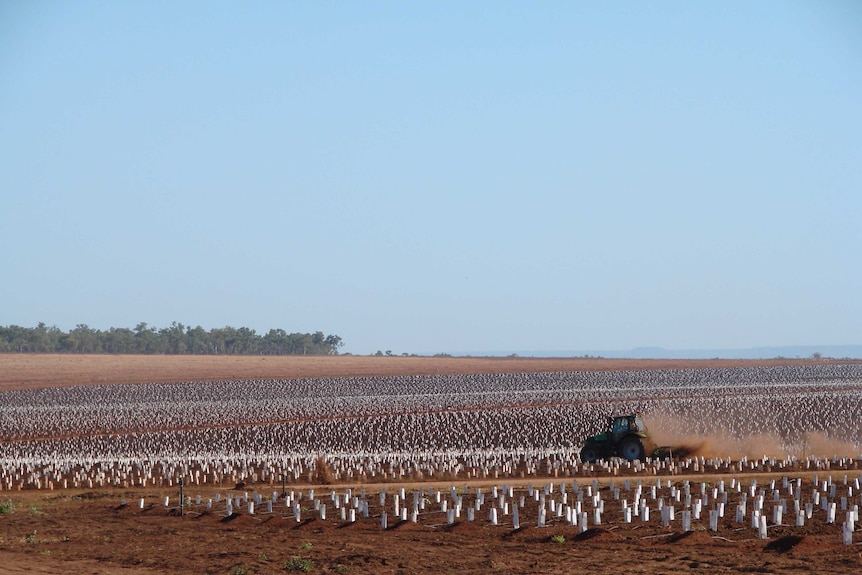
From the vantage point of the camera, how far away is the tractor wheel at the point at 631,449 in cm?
3638

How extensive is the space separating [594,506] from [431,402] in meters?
47.5

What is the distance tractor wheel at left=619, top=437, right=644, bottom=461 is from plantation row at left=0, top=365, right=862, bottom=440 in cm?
762

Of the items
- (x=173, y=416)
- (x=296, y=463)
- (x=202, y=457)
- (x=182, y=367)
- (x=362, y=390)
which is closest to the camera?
(x=296, y=463)

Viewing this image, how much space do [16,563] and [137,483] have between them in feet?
47.5

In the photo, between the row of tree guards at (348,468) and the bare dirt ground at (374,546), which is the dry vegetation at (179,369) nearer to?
the row of tree guards at (348,468)

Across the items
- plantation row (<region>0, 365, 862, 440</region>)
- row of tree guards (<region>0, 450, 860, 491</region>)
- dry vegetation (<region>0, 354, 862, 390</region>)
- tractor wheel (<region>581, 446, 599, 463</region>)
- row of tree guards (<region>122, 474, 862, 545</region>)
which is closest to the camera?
row of tree guards (<region>122, 474, 862, 545</region>)

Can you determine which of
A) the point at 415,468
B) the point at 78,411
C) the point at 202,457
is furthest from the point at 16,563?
the point at 78,411

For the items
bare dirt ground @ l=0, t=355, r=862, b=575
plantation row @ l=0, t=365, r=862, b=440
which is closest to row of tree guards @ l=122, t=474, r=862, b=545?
bare dirt ground @ l=0, t=355, r=862, b=575

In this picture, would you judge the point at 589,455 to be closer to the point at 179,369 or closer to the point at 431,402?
the point at 431,402

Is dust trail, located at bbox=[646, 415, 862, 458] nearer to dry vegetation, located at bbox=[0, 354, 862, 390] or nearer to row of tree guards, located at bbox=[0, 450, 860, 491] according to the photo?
row of tree guards, located at bbox=[0, 450, 860, 491]

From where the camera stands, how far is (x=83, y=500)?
2864 cm

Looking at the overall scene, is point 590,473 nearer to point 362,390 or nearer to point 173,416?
point 173,416

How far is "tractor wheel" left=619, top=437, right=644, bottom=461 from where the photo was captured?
36381 millimetres

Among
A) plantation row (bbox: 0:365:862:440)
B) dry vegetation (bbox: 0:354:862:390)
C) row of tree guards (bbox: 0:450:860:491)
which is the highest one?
dry vegetation (bbox: 0:354:862:390)
